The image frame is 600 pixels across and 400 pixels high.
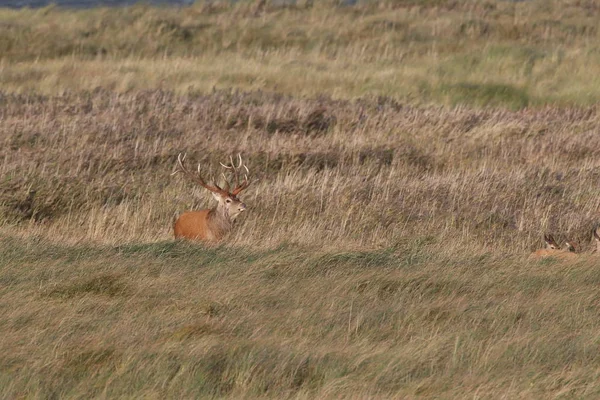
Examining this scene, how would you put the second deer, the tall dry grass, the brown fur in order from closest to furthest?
the second deer
the brown fur
the tall dry grass

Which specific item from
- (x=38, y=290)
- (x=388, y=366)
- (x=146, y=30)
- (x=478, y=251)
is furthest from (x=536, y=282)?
(x=146, y=30)

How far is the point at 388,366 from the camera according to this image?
215 inches

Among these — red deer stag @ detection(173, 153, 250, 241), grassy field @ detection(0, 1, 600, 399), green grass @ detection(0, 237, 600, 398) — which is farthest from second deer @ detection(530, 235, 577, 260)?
red deer stag @ detection(173, 153, 250, 241)

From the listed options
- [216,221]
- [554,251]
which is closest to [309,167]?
[216,221]

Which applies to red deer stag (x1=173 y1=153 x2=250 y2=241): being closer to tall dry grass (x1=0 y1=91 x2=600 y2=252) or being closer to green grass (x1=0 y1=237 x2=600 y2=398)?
tall dry grass (x1=0 y1=91 x2=600 y2=252)

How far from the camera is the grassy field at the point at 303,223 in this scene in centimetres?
554

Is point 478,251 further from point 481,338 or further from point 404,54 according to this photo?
point 404,54

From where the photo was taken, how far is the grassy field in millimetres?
5539

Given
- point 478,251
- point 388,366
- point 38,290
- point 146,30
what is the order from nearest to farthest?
1. point 388,366
2. point 38,290
3. point 478,251
4. point 146,30

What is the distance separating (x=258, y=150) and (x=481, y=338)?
7.73 metres

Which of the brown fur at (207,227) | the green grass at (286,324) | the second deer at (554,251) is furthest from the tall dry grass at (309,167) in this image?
the green grass at (286,324)

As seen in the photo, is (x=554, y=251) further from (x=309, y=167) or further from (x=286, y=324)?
(x=309, y=167)

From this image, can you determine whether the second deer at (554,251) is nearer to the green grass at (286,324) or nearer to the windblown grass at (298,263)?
the windblown grass at (298,263)

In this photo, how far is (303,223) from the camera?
10.3 metres
